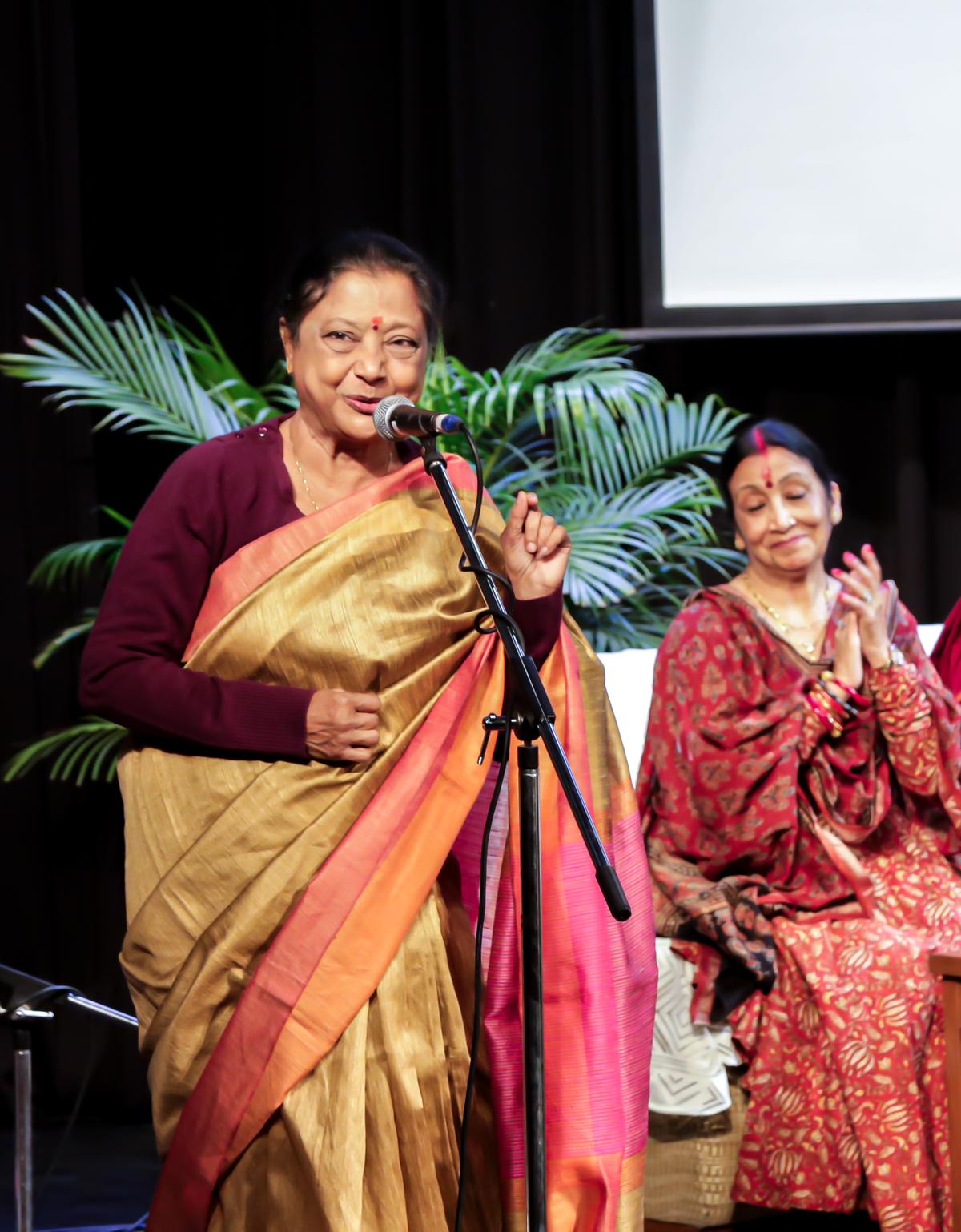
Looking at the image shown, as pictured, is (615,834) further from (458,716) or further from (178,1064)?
(178,1064)

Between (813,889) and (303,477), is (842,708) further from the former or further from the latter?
(303,477)

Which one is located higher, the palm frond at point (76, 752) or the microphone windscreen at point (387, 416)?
the microphone windscreen at point (387, 416)

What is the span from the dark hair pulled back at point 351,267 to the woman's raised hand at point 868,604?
1.26m

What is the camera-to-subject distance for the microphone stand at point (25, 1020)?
2.29 metres

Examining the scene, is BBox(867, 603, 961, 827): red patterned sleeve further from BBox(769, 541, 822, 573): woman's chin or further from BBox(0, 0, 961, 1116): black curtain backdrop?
BBox(0, 0, 961, 1116): black curtain backdrop

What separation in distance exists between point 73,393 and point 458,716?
1.85 m

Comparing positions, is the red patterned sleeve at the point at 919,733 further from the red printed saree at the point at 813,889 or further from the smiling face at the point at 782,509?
the smiling face at the point at 782,509

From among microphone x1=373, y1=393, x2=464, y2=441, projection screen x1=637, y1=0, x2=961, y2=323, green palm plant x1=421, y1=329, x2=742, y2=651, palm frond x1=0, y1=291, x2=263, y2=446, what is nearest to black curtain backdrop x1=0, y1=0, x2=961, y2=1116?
projection screen x1=637, y1=0, x2=961, y2=323

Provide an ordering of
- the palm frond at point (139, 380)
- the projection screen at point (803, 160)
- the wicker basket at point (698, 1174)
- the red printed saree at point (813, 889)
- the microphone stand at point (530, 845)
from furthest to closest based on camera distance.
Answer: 1. the projection screen at point (803, 160)
2. the palm frond at point (139, 380)
3. the wicker basket at point (698, 1174)
4. the red printed saree at point (813, 889)
5. the microphone stand at point (530, 845)

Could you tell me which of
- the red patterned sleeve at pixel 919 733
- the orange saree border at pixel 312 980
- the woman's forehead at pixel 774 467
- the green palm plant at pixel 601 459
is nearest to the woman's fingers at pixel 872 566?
the red patterned sleeve at pixel 919 733

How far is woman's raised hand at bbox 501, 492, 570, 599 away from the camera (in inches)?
77.0

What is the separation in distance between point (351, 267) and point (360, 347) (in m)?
0.12

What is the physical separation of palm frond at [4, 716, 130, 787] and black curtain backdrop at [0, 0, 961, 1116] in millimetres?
78

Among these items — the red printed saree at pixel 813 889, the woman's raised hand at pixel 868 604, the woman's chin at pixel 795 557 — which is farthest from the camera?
the woman's chin at pixel 795 557
